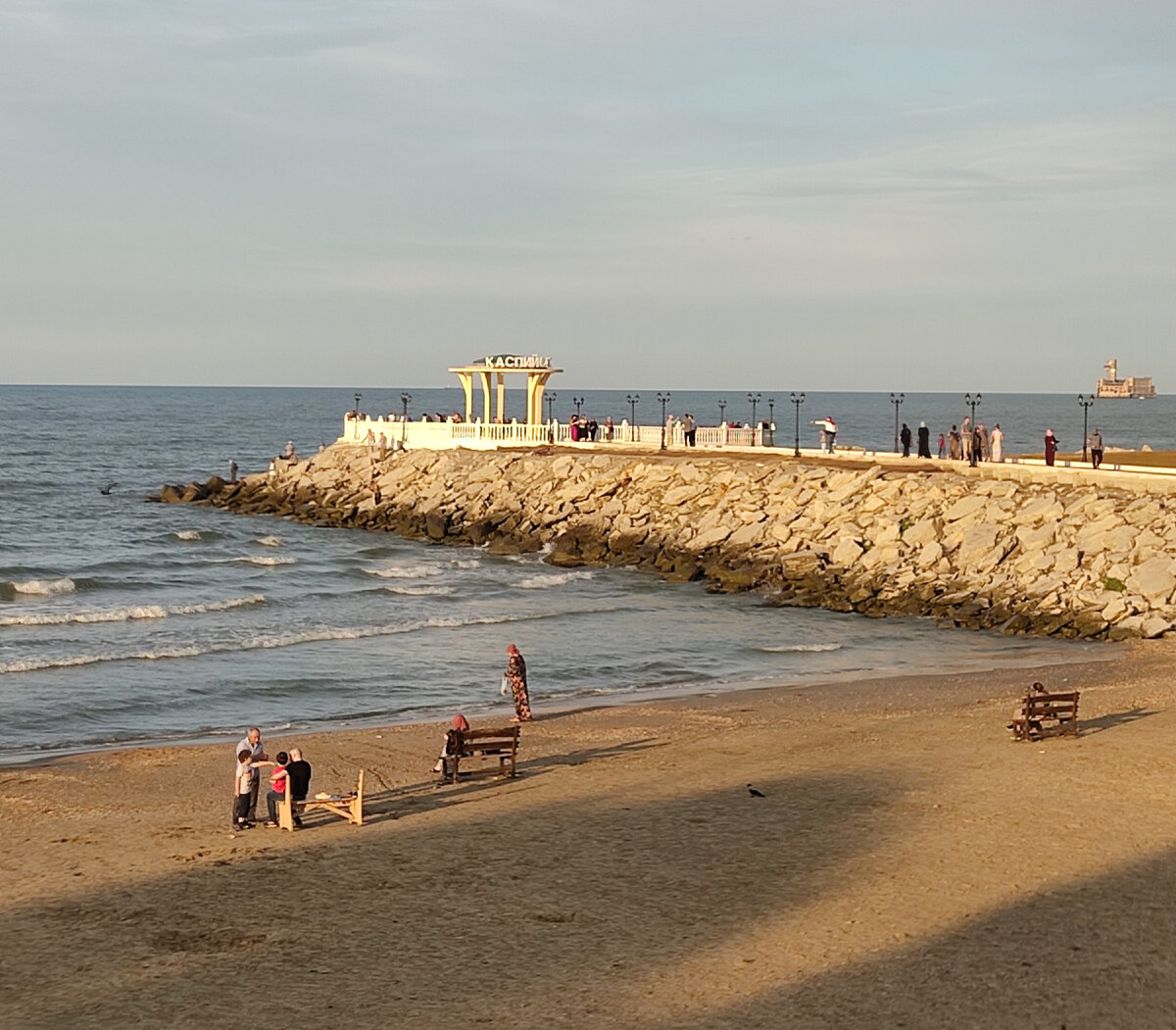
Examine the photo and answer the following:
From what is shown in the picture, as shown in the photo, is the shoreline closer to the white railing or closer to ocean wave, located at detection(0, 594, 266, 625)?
ocean wave, located at detection(0, 594, 266, 625)

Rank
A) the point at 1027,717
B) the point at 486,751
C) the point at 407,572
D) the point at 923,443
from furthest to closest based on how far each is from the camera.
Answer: the point at 923,443 → the point at 407,572 → the point at 1027,717 → the point at 486,751

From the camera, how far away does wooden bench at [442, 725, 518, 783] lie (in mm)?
20203

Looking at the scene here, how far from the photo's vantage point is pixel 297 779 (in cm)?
1808

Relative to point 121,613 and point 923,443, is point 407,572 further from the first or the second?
point 923,443

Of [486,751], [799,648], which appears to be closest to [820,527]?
[799,648]

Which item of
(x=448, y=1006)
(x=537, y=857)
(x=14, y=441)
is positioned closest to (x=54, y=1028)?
(x=448, y=1006)

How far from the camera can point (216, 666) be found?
30.8m

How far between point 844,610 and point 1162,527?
7.70m

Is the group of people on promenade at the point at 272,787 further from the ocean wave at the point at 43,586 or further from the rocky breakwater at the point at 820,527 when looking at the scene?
the ocean wave at the point at 43,586

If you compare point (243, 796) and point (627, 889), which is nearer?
point (627, 889)

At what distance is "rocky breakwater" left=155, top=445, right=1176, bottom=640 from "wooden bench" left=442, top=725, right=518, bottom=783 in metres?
16.7

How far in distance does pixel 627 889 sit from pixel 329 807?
4604 millimetres

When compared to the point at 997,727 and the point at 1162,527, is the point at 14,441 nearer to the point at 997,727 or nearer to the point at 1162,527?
the point at 1162,527

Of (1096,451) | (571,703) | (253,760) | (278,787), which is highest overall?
(1096,451)
